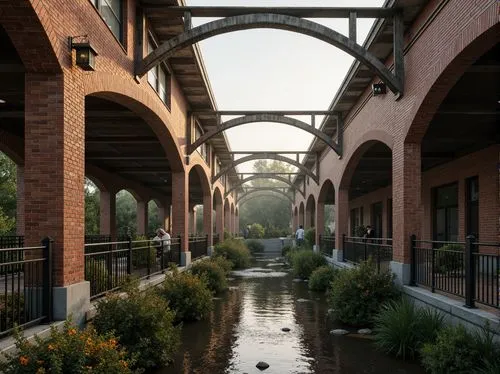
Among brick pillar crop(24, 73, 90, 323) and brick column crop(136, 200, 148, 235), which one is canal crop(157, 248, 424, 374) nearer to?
brick pillar crop(24, 73, 90, 323)

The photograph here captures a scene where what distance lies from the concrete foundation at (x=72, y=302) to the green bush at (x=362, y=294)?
17.6 feet

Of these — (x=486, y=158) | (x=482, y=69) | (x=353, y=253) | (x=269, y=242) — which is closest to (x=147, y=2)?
(x=482, y=69)

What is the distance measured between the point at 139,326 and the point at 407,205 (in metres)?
6.12

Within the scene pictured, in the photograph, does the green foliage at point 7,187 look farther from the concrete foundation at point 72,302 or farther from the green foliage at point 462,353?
the green foliage at point 462,353

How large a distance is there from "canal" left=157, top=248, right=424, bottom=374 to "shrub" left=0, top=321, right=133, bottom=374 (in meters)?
1.97

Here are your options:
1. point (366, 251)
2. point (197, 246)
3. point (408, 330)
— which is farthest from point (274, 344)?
point (197, 246)

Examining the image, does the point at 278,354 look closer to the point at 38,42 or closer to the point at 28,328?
the point at 28,328

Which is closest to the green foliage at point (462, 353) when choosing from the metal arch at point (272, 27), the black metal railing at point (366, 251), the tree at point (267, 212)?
the black metal railing at point (366, 251)

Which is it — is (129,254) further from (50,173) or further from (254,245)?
(254,245)

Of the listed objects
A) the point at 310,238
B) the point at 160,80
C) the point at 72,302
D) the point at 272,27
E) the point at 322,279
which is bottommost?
Answer: the point at 322,279

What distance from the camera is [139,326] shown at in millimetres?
7117

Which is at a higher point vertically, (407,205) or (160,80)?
(160,80)

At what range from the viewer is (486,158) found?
50.2ft

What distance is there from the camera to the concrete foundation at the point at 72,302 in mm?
6629
